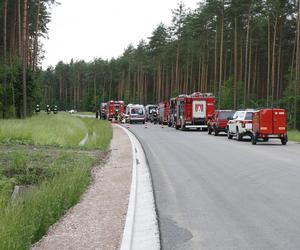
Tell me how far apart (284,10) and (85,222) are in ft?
174

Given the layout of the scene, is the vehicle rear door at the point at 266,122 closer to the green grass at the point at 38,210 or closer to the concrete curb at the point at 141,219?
the concrete curb at the point at 141,219

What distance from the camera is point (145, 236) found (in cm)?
815

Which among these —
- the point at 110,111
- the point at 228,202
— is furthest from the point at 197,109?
the point at 228,202

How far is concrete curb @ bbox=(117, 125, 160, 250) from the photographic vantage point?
25.1 ft

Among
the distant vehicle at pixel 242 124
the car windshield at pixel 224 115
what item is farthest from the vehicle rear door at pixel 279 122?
the car windshield at pixel 224 115

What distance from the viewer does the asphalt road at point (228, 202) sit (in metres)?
7.75

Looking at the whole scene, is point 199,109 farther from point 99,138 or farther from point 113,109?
point 113,109

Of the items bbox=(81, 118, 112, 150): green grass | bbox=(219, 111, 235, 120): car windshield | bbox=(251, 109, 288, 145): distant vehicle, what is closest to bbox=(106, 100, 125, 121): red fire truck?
bbox=(81, 118, 112, 150): green grass

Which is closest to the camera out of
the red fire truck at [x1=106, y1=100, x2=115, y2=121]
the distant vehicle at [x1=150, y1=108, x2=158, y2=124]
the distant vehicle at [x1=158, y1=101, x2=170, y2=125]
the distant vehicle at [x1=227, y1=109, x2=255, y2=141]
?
the distant vehicle at [x1=227, y1=109, x2=255, y2=141]

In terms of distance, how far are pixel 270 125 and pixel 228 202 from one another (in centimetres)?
1881

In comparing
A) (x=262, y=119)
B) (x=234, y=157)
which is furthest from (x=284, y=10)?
(x=234, y=157)

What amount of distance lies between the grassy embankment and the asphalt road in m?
1.89

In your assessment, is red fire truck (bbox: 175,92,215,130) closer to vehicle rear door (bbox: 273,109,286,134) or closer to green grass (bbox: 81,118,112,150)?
green grass (bbox: 81,118,112,150)

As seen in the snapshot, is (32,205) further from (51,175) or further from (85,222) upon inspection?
(51,175)
